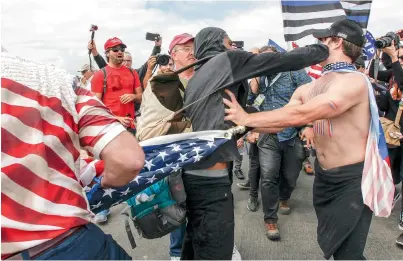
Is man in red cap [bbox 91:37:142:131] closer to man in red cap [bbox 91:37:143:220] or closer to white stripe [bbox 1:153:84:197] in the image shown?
man in red cap [bbox 91:37:143:220]

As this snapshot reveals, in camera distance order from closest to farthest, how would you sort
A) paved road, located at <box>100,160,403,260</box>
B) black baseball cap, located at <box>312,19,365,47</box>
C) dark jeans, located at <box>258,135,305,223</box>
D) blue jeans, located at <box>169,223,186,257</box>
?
black baseball cap, located at <box>312,19,365,47</box> < blue jeans, located at <box>169,223,186,257</box> < paved road, located at <box>100,160,403,260</box> < dark jeans, located at <box>258,135,305,223</box>

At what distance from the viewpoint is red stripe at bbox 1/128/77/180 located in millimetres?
1090

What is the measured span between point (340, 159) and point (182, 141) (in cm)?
105

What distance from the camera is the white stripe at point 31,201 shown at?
1.09 metres

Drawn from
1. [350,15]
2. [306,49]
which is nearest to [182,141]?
[306,49]

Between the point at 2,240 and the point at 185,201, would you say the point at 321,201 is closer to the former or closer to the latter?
the point at 185,201

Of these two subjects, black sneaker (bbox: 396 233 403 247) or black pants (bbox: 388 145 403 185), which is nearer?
black sneaker (bbox: 396 233 403 247)

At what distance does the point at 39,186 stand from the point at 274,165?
2948 mm

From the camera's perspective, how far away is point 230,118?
2.08 m

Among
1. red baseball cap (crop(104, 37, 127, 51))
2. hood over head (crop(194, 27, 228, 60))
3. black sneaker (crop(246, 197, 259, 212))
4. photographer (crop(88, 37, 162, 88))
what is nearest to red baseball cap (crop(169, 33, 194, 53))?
hood over head (crop(194, 27, 228, 60))

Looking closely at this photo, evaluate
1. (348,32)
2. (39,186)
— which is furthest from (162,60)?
(39,186)

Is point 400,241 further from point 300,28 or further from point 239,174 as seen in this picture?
point 239,174

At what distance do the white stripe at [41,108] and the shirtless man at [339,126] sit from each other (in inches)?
43.0

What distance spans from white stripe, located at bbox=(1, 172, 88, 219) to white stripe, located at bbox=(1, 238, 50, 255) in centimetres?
10
